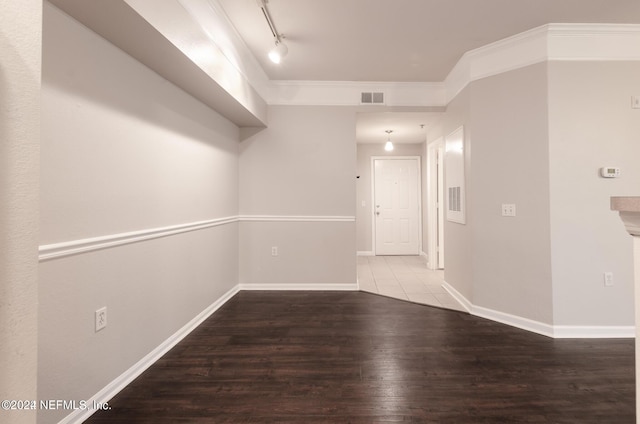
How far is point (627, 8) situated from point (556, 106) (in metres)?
0.80

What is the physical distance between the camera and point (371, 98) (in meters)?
3.79

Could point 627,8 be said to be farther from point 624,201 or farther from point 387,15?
point 624,201

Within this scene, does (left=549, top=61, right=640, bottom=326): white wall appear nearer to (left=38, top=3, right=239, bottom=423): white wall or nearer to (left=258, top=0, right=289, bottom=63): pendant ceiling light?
(left=258, top=0, right=289, bottom=63): pendant ceiling light

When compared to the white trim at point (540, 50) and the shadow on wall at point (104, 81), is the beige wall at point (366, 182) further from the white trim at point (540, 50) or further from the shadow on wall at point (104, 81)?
the shadow on wall at point (104, 81)

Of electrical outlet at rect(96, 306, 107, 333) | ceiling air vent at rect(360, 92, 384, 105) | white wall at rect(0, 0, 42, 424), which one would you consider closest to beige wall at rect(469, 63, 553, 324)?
ceiling air vent at rect(360, 92, 384, 105)

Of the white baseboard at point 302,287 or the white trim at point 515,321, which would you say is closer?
the white trim at point 515,321

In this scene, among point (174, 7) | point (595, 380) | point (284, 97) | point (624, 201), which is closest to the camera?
point (624, 201)

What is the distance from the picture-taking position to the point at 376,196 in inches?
251

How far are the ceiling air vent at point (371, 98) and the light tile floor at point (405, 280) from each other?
2.37 m

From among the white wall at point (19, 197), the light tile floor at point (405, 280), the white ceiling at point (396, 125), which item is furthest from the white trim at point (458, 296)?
the white wall at point (19, 197)

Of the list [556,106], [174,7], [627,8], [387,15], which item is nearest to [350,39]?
[387,15]

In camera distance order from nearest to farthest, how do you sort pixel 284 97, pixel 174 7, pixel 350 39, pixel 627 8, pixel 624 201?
1. pixel 624 201
2. pixel 174 7
3. pixel 627 8
4. pixel 350 39
5. pixel 284 97

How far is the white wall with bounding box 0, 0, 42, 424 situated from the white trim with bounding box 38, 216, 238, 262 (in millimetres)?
722

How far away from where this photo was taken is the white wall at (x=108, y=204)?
4.65 ft
